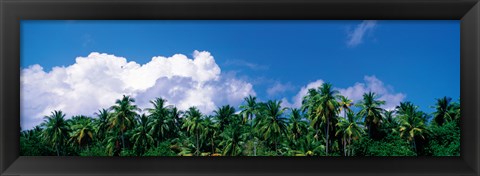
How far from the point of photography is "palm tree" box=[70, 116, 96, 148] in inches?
55.0

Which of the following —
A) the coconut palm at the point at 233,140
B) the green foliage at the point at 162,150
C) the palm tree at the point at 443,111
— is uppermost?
the palm tree at the point at 443,111

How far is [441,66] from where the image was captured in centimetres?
140

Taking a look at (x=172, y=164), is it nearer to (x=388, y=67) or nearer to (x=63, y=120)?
(x=63, y=120)

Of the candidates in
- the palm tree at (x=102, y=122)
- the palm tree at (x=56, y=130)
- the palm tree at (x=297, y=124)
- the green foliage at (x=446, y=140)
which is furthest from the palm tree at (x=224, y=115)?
the green foliage at (x=446, y=140)

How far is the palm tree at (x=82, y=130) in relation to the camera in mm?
1396

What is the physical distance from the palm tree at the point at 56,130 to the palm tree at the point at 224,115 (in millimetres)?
541

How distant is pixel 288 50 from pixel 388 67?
368 mm

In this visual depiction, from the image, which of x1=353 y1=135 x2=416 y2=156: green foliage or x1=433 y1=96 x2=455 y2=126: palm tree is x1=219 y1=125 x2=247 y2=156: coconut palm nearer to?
x1=353 y1=135 x2=416 y2=156: green foliage

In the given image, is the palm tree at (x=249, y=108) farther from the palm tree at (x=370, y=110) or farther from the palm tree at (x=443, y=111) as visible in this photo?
the palm tree at (x=443, y=111)

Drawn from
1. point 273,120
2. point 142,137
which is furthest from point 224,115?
point 142,137
